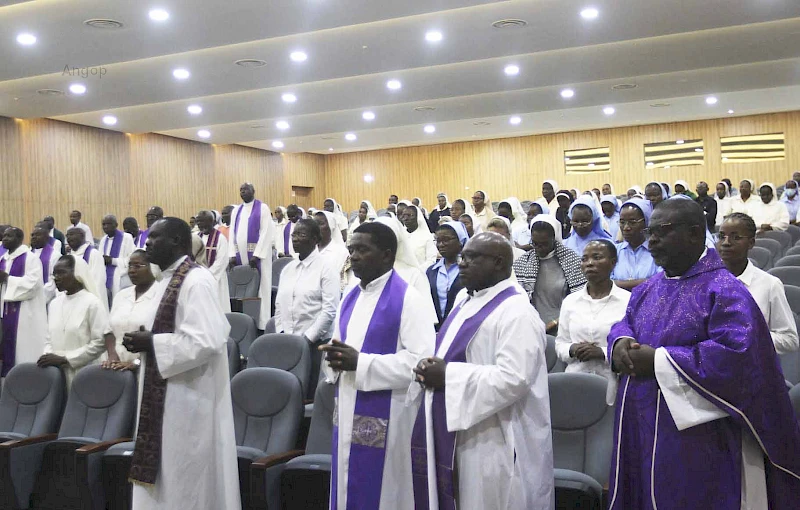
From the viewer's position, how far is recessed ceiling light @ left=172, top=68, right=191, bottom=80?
1316 cm

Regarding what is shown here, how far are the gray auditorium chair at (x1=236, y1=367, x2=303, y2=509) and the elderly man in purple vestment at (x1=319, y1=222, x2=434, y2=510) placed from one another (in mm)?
1092

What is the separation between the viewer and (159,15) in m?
9.84

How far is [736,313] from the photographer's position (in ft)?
8.41

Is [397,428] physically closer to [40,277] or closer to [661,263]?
[661,263]

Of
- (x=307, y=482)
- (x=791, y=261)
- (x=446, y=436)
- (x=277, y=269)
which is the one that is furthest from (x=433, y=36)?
(x=446, y=436)

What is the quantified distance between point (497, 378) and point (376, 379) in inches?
28.8

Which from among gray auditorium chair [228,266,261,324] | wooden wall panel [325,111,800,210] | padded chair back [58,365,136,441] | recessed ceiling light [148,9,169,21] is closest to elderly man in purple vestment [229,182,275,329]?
gray auditorium chair [228,266,261,324]

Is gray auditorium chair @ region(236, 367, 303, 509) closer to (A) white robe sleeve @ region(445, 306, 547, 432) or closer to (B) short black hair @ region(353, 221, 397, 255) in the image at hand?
(B) short black hair @ region(353, 221, 397, 255)

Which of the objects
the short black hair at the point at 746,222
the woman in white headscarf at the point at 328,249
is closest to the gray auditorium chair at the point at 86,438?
the woman in white headscarf at the point at 328,249

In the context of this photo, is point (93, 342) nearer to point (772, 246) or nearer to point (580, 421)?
point (580, 421)

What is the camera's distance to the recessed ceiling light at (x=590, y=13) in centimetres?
1049

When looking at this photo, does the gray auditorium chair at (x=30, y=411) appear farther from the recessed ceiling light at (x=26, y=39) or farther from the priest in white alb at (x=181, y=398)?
the recessed ceiling light at (x=26, y=39)

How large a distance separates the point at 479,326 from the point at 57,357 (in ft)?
13.1

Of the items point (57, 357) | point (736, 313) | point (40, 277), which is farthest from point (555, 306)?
point (40, 277)
